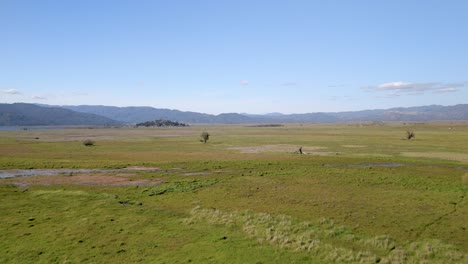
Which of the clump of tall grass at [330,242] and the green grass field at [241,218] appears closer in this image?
the clump of tall grass at [330,242]

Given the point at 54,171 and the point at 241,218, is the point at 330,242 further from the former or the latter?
the point at 54,171

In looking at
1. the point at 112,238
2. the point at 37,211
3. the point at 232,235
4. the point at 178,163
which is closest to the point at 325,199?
the point at 232,235

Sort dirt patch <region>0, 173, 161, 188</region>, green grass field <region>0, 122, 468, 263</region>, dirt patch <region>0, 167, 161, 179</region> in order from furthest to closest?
dirt patch <region>0, 167, 161, 179</region> → dirt patch <region>0, 173, 161, 188</region> → green grass field <region>0, 122, 468, 263</region>

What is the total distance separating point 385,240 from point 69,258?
1738 cm

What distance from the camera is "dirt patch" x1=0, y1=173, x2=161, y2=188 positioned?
38844 millimetres

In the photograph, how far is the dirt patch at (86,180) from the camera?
1529 inches

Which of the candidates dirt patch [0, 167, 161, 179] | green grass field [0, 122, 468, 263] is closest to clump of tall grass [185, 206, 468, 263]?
green grass field [0, 122, 468, 263]

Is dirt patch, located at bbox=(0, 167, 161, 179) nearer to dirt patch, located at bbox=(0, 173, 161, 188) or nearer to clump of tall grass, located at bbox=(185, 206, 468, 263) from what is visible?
dirt patch, located at bbox=(0, 173, 161, 188)

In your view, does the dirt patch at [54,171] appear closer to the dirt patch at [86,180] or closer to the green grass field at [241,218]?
the dirt patch at [86,180]

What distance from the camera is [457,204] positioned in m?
28.7

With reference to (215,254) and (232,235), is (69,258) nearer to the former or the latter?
(215,254)

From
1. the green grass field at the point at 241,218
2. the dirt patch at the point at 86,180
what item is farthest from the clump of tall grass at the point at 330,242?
the dirt patch at the point at 86,180

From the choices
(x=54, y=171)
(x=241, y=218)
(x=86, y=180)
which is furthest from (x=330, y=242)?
(x=54, y=171)

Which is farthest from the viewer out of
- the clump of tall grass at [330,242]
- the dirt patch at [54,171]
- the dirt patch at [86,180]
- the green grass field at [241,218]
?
the dirt patch at [54,171]
